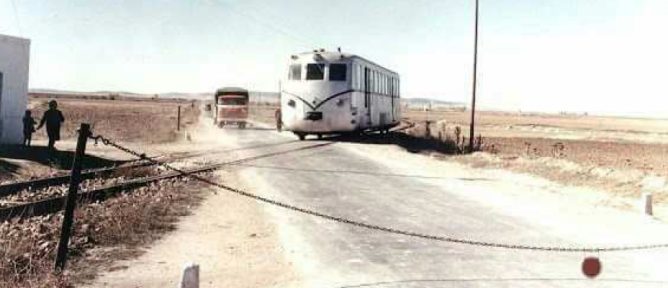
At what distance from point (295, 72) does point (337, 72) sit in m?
1.93

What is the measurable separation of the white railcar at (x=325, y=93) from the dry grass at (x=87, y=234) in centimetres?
1311

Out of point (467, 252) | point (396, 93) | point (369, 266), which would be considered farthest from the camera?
point (396, 93)

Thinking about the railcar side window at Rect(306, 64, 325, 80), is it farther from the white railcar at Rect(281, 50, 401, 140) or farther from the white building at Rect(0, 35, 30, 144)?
the white building at Rect(0, 35, 30, 144)

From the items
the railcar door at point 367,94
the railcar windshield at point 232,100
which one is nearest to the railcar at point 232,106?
the railcar windshield at point 232,100

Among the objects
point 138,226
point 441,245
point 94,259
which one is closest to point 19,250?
point 94,259

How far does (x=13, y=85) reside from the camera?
863 inches

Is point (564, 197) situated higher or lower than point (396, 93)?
lower

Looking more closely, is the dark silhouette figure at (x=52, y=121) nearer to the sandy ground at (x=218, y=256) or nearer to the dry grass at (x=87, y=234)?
the dry grass at (x=87, y=234)

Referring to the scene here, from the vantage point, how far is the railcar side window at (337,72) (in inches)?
988

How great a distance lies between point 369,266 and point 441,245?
5.43 ft

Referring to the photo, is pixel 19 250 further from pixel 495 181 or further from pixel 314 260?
pixel 495 181

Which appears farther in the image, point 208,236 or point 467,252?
point 208,236

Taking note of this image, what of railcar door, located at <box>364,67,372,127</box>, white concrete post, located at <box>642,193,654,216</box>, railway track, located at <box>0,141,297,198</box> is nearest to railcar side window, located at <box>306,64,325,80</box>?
railcar door, located at <box>364,67,372,127</box>

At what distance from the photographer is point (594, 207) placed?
12.5 m
